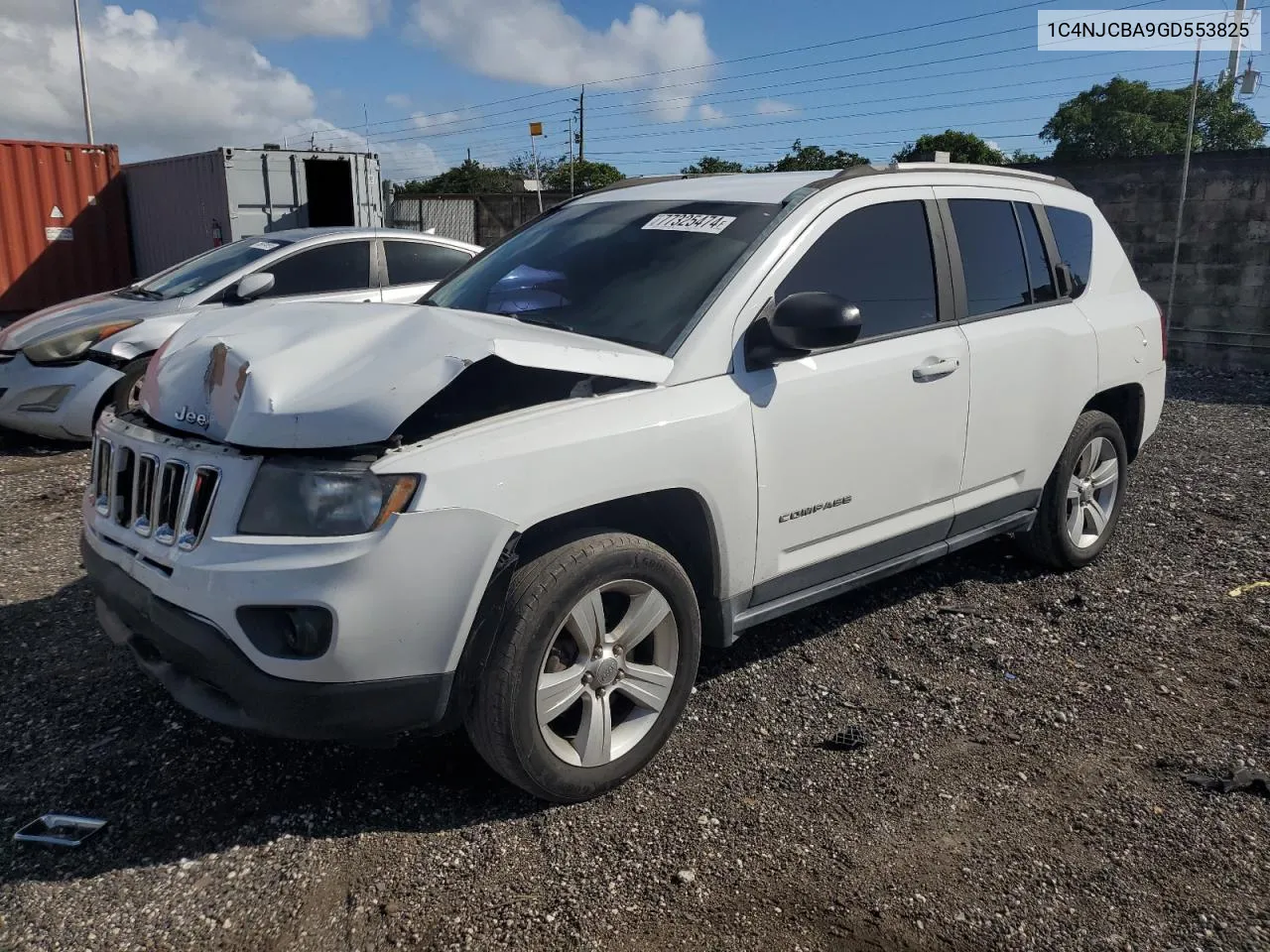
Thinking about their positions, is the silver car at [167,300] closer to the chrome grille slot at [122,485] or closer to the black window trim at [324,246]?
the black window trim at [324,246]

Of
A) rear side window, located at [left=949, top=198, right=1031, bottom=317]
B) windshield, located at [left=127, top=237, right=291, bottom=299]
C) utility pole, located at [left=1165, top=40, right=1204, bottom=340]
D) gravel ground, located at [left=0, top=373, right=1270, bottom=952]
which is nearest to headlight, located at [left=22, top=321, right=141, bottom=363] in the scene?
windshield, located at [left=127, top=237, right=291, bottom=299]

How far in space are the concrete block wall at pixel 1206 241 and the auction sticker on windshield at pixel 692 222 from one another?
10.5 metres

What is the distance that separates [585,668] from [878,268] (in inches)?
74.6

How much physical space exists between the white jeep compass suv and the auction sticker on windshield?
1cm

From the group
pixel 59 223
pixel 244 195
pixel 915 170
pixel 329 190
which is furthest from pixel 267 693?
pixel 59 223

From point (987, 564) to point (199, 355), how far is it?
377cm

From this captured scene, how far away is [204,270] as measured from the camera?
7805 millimetres

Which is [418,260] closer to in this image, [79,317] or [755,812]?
[79,317]

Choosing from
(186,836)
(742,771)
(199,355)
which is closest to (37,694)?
Result: (186,836)

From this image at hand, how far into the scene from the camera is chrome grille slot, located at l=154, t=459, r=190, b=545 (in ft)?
9.04

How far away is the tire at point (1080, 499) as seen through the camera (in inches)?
184

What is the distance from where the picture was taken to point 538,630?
272 cm

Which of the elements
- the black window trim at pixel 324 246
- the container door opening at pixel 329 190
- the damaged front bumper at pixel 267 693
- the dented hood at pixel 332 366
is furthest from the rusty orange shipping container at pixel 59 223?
the damaged front bumper at pixel 267 693

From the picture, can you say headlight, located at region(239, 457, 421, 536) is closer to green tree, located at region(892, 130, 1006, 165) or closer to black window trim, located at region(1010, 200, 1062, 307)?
black window trim, located at region(1010, 200, 1062, 307)
